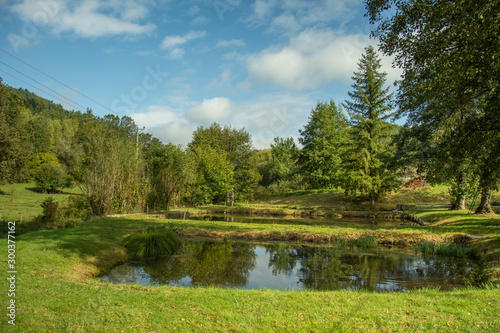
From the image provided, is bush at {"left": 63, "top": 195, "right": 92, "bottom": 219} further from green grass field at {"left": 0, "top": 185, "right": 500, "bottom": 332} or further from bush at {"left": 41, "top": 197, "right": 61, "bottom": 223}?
green grass field at {"left": 0, "top": 185, "right": 500, "bottom": 332}

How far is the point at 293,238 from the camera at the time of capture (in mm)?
14391

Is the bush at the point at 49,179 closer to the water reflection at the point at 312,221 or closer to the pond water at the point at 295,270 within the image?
the water reflection at the point at 312,221

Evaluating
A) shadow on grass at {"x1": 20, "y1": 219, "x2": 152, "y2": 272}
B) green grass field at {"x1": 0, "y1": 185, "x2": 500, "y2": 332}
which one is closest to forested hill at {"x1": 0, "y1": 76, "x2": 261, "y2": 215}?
shadow on grass at {"x1": 20, "y1": 219, "x2": 152, "y2": 272}

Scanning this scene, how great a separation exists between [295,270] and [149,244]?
5.60 meters

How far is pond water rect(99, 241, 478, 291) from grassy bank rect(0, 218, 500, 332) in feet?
7.40

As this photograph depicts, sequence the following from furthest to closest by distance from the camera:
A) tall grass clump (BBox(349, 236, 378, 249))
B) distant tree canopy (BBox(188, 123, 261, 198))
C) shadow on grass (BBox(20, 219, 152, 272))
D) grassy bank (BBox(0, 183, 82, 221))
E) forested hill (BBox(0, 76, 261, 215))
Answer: distant tree canopy (BBox(188, 123, 261, 198)), forested hill (BBox(0, 76, 261, 215)), grassy bank (BBox(0, 183, 82, 221)), tall grass clump (BBox(349, 236, 378, 249)), shadow on grass (BBox(20, 219, 152, 272))

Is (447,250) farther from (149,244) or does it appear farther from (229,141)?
(229,141)

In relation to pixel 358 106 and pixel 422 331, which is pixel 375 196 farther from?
pixel 422 331

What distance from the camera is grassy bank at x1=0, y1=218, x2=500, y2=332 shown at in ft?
13.5

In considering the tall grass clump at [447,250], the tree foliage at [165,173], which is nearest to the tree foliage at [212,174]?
the tree foliage at [165,173]

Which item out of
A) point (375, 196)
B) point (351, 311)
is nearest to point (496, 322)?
point (351, 311)

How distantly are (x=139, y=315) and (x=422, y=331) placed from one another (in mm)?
4074

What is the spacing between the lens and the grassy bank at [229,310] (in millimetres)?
4109

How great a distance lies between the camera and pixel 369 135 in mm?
32875
